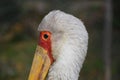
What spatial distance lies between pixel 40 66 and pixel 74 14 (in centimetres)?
1011

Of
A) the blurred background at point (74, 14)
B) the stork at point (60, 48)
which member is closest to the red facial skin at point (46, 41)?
the stork at point (60, 48)

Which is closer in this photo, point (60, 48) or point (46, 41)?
point (60, 48)

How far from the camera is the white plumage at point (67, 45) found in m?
7.48

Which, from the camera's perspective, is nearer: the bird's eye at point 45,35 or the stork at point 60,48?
the stork at point 60,48

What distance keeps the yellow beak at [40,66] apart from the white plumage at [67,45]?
102 millimetres

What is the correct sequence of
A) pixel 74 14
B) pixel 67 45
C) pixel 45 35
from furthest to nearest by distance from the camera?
1. pixel 74 14
2. pixel 45 35
3. pixel 67 45

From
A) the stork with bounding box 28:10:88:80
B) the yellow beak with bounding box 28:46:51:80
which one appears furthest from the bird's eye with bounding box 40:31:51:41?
the yellow beak with bounding box 28:46:51:80

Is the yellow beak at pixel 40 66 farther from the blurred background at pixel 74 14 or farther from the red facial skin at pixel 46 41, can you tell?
the blurred background at pixel 74 14

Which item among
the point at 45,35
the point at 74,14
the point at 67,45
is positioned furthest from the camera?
the point at 74,14

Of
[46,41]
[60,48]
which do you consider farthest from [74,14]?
[60,48]

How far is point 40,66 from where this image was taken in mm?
7773

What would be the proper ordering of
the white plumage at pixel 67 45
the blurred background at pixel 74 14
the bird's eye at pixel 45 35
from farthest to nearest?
1. the blurred background at pixel 74 14
2. the bird's eye at pixel 45 35
3. the white plumage at pixel 67 45

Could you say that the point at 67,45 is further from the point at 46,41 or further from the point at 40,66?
the point at 40,66

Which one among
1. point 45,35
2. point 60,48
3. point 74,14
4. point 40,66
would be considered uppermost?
point 45,35
